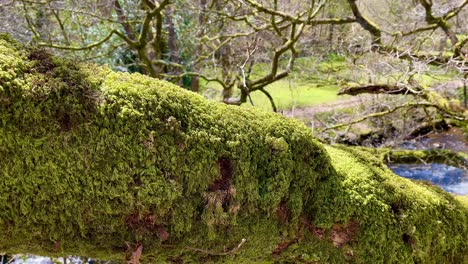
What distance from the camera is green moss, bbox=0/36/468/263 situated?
58.4 inches

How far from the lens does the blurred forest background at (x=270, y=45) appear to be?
6.04 meters

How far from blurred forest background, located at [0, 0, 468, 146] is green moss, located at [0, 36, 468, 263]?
3533mm

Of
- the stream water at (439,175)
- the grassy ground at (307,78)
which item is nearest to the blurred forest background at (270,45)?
the grassy ground at (307,78)

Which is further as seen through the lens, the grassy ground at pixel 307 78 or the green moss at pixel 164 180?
the grassy ground at pixel 307 78

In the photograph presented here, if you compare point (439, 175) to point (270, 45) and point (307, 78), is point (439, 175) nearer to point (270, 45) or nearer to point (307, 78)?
point (307, 78)

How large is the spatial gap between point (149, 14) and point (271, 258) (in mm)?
3898

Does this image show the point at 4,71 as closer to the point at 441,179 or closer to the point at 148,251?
the point at 148,251

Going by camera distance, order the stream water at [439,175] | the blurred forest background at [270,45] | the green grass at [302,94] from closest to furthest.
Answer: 1. the blurred forest background at [270,45]
2. the stream water at [439,175]
3. the green grass at [302,94]

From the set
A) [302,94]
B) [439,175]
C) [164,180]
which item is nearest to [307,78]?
[439,175]

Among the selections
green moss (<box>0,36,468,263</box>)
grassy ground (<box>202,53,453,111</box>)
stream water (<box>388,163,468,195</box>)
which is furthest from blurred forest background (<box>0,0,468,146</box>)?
green moss (<box>0,36,468,263</box>)

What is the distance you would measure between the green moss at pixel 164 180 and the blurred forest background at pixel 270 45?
3533mm

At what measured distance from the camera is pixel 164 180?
1.67 m

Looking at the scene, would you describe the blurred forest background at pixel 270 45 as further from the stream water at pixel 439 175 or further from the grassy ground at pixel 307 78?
the stream water at pixel 439 175

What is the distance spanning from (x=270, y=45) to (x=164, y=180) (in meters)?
7.47
